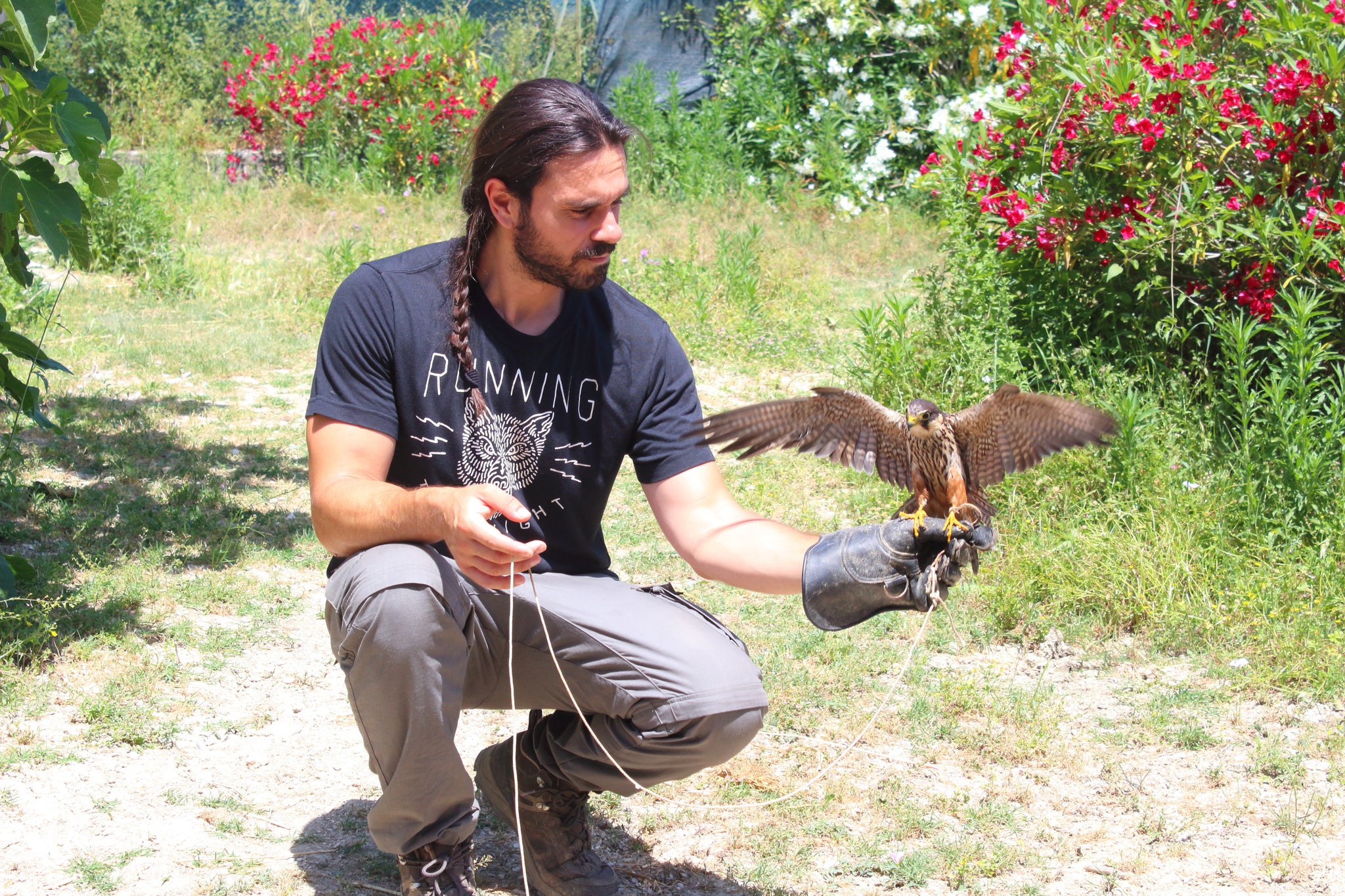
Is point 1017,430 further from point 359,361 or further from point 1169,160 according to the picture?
point 1169,160

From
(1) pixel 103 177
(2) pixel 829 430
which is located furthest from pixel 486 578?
(1) pixel 103 177

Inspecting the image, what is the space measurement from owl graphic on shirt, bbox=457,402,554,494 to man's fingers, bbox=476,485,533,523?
39cm

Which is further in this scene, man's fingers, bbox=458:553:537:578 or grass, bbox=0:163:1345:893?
grass, bbox=0:163:1345:893

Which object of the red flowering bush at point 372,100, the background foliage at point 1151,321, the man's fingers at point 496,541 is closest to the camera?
the man's fingers at point 496,541

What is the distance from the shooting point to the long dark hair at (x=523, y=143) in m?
2.39

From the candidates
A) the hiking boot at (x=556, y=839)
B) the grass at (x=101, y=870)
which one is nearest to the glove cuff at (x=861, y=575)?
the hiking boot at (x=556, y=839)

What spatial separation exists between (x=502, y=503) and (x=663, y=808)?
121 centimetres

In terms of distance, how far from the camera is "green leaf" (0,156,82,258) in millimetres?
2861

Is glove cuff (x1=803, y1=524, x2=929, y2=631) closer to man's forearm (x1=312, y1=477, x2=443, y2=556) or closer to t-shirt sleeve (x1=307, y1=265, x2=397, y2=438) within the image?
man's forearm (x1=312, y1=477, x2=443, y2=556)

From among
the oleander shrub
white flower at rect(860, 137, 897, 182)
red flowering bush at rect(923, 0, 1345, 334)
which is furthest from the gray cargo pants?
white flower at rect(860, 137, 897, 182)

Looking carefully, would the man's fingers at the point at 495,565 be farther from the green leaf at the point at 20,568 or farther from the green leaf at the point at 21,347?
the green leaf at the point at 20,568

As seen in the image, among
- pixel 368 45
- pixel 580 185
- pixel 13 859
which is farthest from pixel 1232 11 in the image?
pixel 368 45

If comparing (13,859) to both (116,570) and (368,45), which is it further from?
(368,45)

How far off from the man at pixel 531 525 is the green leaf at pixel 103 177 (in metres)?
1.10
